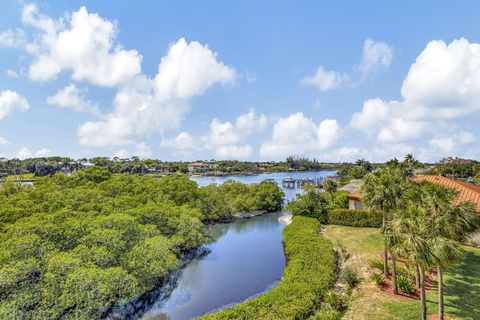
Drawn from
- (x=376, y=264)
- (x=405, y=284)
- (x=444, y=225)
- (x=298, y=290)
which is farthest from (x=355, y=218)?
(x=444, y=225)

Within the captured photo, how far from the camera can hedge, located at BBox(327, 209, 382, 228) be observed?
119ft

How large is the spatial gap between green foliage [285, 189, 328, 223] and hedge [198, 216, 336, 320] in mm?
13849

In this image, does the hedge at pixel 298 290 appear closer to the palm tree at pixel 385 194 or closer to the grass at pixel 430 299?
the grass at pixel 430 299

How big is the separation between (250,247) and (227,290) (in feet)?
39.4

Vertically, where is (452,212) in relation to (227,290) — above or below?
above

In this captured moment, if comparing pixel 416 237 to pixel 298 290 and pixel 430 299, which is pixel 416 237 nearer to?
pixel 430 299

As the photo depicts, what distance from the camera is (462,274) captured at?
63.8 feet

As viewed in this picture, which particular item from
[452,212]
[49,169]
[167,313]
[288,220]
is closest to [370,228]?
[288,220]

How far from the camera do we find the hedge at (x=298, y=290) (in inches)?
589

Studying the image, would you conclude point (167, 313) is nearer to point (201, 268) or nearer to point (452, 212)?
point (201, 268)

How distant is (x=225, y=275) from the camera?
25.2 meters

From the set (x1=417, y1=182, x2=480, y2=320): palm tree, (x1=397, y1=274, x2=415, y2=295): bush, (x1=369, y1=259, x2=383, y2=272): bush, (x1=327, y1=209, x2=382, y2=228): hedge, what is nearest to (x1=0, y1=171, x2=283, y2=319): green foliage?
(x1=369, y1=259, x2=383, y2=272): bush

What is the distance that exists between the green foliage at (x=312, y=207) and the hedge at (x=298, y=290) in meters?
13.8

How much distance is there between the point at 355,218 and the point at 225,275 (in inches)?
857
